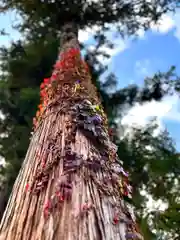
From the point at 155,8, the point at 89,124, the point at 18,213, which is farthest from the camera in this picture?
the point at 155,8

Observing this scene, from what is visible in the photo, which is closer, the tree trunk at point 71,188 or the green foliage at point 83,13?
the tree trunk at point 71,188

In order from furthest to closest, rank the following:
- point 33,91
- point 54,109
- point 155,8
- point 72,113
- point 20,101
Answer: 1. point 155,8
2. point 20,101
3. point 33,91
4. point 54,109
5. point 72,113

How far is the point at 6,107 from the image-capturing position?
26.0ft

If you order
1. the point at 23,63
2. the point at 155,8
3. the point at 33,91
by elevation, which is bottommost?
the point at 33,91

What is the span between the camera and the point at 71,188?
4.83 feet

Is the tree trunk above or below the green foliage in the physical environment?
below

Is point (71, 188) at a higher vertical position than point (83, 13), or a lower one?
lower

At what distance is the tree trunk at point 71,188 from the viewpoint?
1301 mm

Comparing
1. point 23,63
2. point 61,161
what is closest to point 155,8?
point 23,63

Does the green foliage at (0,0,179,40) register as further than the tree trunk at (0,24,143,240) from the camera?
Yes

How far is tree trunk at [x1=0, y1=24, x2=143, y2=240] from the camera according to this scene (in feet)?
4.27

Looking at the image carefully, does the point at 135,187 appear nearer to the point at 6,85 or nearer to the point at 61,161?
the point at 6,85

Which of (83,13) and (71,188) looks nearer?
(71,188)

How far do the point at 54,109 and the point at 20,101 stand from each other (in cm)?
488
